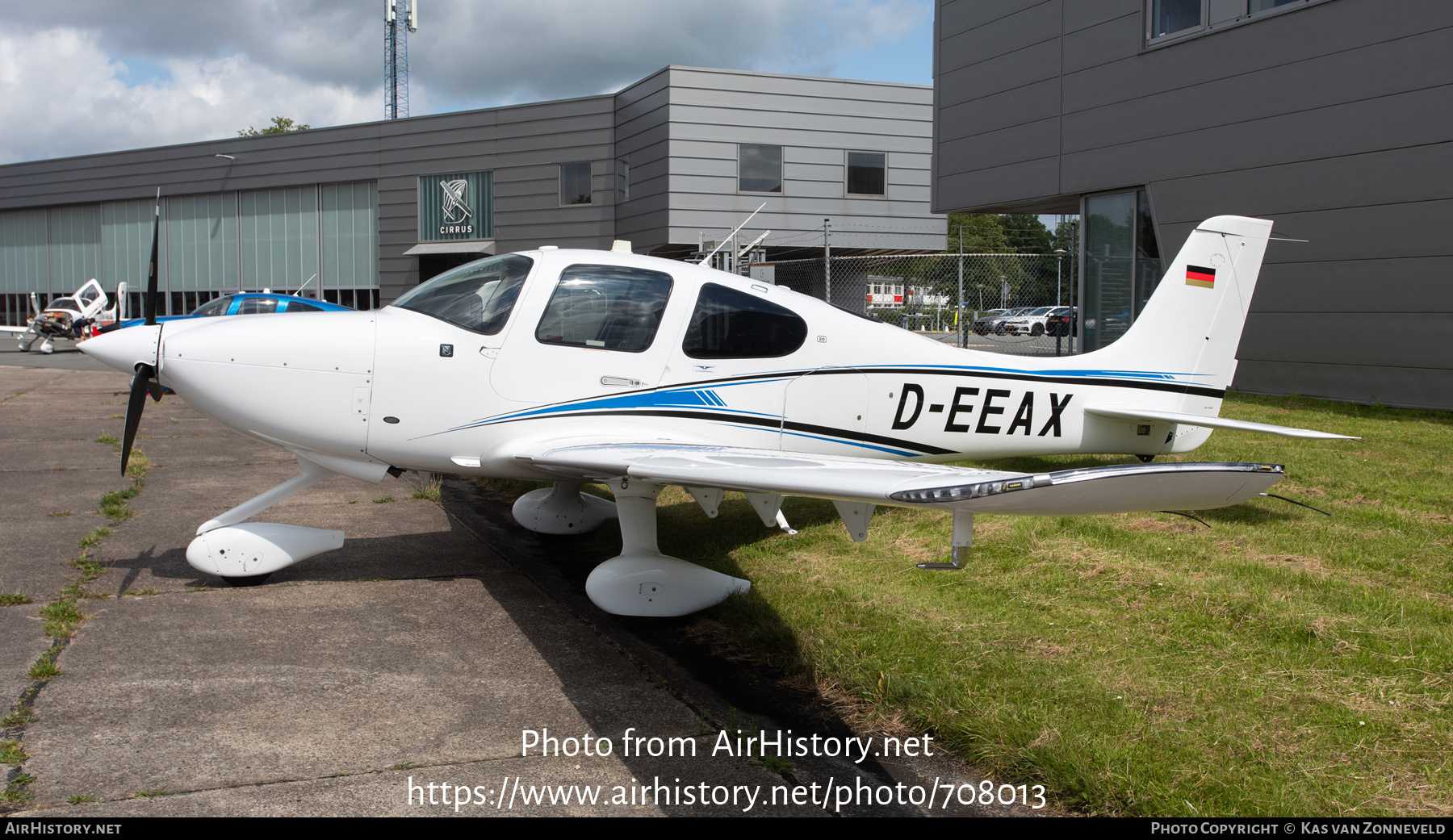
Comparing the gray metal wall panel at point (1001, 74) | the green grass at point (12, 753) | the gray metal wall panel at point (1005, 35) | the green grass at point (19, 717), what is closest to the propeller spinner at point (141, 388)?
the green grass at point (19, 717)

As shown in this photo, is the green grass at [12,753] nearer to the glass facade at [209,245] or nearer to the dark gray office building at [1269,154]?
the dark gray office building at [1269,154]

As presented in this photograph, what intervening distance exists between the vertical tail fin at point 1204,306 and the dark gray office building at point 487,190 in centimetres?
1659

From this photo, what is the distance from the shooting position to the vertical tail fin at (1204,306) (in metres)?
6.77

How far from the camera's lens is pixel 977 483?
9.05 feet

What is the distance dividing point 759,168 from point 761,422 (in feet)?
70.4

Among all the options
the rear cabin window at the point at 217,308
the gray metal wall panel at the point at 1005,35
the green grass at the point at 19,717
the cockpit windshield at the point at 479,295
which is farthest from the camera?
the rear cabin window at the point at 217,308

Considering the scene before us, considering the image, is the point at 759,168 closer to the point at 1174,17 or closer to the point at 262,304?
the point at 1174,17

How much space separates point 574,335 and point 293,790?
9.37 ft

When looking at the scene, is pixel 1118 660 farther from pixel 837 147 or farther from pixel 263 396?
pixel 837 147

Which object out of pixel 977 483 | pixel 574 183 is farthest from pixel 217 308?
pixel 977 483
